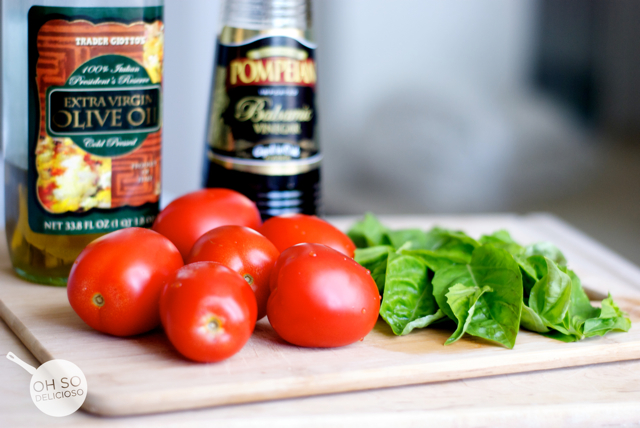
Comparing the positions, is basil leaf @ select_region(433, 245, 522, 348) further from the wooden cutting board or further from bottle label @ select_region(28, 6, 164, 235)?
bottle label @ select_region(28, 6, 164, 235)

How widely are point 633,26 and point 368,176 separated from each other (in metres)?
1.55

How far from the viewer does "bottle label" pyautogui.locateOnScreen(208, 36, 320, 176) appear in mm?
960

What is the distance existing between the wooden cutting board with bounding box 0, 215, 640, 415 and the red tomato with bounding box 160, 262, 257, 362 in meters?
0.02

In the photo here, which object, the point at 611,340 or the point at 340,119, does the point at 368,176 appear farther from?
the point at 611,340

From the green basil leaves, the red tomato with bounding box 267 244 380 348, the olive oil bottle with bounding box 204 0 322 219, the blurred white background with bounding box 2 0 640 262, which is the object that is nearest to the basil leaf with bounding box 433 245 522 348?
the green basil leaves

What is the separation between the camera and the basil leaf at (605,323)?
0.70m

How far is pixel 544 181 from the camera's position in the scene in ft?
11.1

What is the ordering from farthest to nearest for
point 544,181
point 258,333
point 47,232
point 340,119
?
point 544,181 < point 340,119 < point 47,232 < point 258,333

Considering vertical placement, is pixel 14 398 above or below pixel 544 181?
above

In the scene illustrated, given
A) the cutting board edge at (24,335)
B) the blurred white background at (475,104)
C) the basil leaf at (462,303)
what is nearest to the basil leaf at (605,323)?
the basil leaf at (462,303)

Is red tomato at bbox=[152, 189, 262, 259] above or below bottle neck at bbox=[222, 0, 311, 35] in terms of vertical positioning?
below

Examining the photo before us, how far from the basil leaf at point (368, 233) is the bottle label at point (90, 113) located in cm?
32

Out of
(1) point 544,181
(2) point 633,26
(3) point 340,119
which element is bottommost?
(1) point 544,181

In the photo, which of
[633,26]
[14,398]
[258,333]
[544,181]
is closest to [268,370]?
[258,333]
